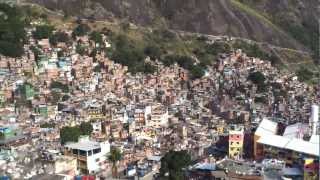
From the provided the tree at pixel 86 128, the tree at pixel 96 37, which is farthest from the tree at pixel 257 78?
the tree at pixel 86 128

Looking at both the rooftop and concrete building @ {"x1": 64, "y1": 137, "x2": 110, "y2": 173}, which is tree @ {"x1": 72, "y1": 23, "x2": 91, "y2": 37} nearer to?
the rooftop

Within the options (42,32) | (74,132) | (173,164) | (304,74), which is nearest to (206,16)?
(304,74)

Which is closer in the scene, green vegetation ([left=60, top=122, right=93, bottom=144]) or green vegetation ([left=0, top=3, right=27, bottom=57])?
green vegetation ([left=60, top=122, right=93, bottom=144])

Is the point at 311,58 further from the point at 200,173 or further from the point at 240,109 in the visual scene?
the point at 200,173

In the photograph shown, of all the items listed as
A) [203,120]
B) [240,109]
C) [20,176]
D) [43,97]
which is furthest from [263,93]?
[20,176]

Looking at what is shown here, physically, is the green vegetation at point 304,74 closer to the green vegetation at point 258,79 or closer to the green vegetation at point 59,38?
the green vegetation at point 258,79

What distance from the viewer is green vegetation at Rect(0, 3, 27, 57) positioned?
35.2 metres

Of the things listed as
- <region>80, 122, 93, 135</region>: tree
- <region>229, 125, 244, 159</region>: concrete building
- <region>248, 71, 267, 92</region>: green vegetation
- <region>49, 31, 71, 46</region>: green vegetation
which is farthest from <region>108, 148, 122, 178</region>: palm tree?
<region>248, 71, 267, 92</region>: green vegetation

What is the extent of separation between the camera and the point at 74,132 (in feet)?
80.3

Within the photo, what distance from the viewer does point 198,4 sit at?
5278 cm

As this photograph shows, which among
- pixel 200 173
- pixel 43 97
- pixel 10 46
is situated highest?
pixel 10 46

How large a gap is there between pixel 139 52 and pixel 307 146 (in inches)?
821

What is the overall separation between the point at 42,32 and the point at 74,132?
52.6ft

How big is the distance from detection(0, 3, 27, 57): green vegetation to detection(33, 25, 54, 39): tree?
84cm
